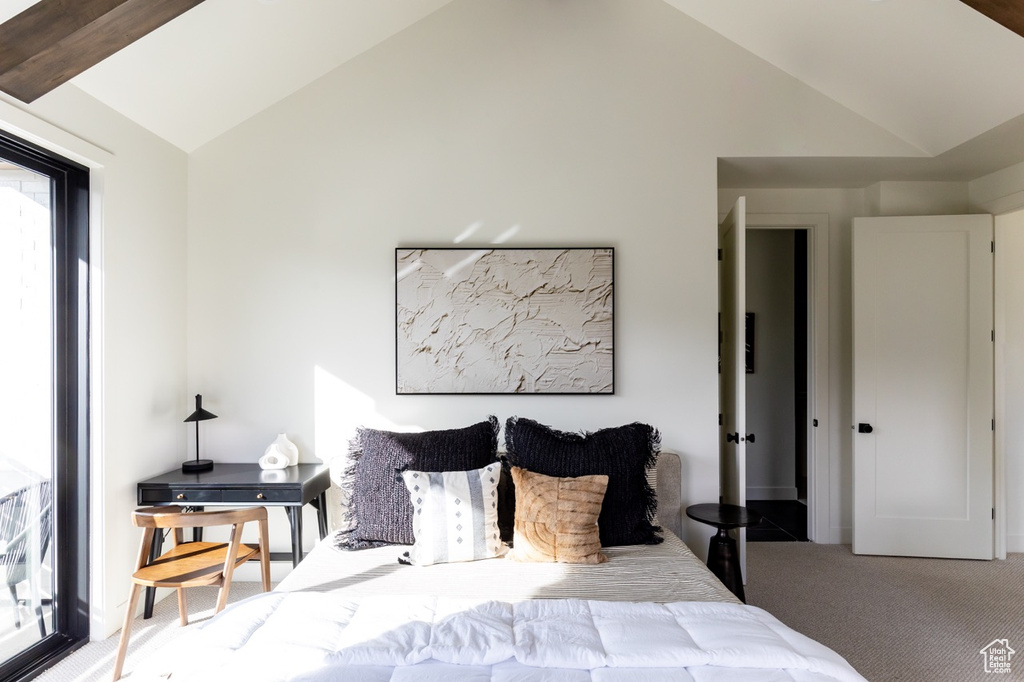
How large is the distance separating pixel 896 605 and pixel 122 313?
13.2 ft

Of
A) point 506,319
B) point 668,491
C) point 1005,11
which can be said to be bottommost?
point 668,491

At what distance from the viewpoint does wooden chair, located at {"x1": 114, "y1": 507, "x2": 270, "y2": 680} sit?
2.36 m

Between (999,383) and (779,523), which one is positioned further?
(779,523)

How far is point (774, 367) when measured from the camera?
5.65m

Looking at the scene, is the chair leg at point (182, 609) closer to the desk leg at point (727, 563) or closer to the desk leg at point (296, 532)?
the desk leg at point (296, 532)

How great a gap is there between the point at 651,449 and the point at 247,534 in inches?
88.6

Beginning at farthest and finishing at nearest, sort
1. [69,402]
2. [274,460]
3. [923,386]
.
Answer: [923,386] → [274,460] → [69,402]

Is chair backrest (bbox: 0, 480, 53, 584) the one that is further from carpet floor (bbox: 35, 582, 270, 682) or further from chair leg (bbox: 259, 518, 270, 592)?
chair leg (bbox: 259, 518, 270, 592)

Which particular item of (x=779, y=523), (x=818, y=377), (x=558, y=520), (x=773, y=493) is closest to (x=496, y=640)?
(x=558, y=520)

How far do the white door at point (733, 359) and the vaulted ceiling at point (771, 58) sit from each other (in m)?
0.84

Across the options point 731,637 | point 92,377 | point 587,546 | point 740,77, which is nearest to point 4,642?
point 92,377

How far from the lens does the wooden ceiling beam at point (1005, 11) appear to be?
233 cm

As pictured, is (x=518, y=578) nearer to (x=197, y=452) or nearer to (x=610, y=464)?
(x=610, y=464)

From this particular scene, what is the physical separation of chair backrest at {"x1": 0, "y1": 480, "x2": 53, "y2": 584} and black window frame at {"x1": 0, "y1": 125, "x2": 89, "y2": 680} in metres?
A: 0.04
